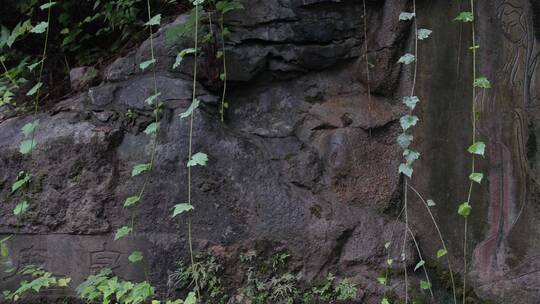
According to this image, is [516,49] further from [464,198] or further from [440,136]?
[464,198]

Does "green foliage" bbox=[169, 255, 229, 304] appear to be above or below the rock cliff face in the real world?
below

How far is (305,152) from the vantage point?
316 cm

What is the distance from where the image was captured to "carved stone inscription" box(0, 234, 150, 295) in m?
3.10

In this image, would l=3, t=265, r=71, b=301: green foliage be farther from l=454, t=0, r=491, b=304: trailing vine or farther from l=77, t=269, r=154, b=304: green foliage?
l=454, t=0, r=491, b=304: trailing vine

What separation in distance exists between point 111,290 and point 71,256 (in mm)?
485

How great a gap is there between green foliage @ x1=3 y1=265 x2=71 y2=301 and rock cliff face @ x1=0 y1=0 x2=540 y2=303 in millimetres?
63

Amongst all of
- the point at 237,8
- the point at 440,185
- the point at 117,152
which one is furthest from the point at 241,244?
the point at 237,8

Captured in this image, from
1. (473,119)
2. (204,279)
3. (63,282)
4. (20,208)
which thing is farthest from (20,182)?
(473,119)

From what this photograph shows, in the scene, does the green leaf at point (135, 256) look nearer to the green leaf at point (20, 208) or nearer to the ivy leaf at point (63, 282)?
the ivy leaf at point (63, 282)

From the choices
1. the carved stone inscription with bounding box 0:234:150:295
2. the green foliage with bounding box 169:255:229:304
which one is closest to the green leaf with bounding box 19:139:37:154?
the carved stone inscription with bounding box 0:234:150:295

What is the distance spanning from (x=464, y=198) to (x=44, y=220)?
244 centimetres

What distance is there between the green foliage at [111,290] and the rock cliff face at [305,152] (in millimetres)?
126

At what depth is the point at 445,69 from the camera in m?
3.00

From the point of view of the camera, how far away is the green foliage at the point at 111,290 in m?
2.69
